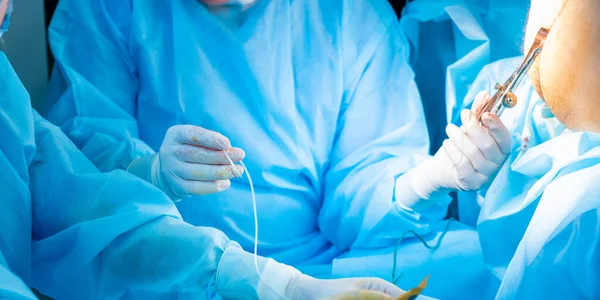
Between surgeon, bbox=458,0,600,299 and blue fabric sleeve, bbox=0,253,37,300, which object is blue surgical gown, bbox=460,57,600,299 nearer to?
surgeon, bbox=458,0,600,299

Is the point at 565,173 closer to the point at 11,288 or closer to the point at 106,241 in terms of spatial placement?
the point at 106,241

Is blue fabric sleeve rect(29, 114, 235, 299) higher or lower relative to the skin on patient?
lower

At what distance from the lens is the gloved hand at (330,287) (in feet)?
3.37

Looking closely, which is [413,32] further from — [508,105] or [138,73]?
[138,73]

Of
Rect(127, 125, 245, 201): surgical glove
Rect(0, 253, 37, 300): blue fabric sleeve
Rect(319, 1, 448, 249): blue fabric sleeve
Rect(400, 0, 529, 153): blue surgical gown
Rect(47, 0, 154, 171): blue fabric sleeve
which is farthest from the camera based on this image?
Rect(400, 0, 529, 153): blue surgical gown

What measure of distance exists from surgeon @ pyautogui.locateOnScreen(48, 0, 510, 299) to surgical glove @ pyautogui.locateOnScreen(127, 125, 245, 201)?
48 millimetres

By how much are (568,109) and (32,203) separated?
36.3 inches

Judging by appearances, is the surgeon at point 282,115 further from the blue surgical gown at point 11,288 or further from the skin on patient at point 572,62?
the blue surgical gown at point 11,288

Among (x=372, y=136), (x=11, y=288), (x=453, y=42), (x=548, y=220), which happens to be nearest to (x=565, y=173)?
(x=548, y=220)

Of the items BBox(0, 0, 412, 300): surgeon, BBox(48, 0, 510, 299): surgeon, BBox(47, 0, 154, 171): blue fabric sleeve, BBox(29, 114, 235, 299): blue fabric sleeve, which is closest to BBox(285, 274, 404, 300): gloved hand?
BBox(0, 0, 412, 300): surgeon

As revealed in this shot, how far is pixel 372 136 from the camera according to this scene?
5.29 ft

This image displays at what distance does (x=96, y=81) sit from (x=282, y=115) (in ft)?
1.36

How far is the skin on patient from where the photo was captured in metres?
1.01

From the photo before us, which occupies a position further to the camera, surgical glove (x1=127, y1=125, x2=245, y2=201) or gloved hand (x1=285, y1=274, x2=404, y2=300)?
surgical glove (x1=127, y1=125, x2=245, y2=201)
